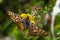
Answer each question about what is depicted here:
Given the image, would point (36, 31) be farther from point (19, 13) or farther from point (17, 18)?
point (19, 13)

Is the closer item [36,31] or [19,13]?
[36,31]

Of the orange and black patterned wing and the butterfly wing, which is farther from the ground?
the orange and black patterned wing

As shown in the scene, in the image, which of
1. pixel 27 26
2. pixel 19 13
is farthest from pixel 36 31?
pixel 19 13

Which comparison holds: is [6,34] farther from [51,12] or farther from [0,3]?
[51,12]

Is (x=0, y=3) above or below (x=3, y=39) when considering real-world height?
above

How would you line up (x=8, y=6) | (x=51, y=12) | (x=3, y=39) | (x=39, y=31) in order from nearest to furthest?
1. (x=39, y=31)
2. (x=51, y=12)
3. (x=3, y=39)
4. (x=8, y=6)

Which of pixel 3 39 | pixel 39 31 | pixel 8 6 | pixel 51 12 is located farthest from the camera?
pixel 8 6

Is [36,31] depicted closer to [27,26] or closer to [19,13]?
[27,26]

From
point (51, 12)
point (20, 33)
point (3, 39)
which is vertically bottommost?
point (3, 39)

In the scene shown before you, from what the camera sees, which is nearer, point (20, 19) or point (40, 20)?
point (20, 19)

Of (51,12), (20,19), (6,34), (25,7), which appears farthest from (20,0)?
(20,19)

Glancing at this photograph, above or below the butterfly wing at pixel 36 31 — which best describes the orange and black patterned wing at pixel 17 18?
above
